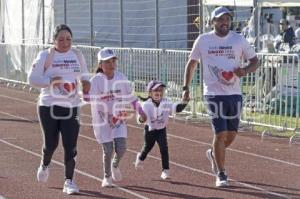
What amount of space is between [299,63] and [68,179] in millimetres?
6643

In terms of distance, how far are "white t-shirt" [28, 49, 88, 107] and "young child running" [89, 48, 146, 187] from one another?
352 mm

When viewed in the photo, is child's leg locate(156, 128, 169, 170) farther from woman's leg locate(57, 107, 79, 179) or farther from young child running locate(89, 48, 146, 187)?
woman's leg locate(57, 107, 79, 179)

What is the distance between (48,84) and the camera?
9117 millimetres

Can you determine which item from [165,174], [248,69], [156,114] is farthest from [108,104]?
[248,69]

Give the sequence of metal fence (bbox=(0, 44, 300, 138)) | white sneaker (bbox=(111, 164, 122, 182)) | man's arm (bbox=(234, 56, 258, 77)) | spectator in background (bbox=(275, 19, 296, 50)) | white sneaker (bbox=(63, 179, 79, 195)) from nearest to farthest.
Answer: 1. white sneaker (bbox=(63, 179, 79, 195))
2. man's arm (bbox=(234, 56, 258, 77))
3. white sneaker (bbox=(111, 164, 122, 182))
4. metal fence (bbox=(0, 44, 300, 138))
5. spectator in background (bbox=(275, 19, 296, 50))

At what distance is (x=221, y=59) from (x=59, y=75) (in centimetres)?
194

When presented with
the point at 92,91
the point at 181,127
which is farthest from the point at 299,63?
the point at 92,91

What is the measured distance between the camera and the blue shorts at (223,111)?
9.60m

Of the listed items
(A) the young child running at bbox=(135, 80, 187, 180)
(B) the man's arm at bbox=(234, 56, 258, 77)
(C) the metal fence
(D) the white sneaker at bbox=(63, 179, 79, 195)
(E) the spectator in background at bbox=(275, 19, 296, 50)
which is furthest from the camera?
(E) the spectator in background at bbox=(275, 19, 296, 50)

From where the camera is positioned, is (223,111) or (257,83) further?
(257,83)

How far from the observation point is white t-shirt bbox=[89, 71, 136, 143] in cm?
961

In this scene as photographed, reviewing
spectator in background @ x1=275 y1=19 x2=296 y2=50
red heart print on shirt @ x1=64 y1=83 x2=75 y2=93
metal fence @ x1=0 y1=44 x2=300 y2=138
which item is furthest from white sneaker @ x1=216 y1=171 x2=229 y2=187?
spectator in background @ x1=275 y1=19 x2=296 y2=50

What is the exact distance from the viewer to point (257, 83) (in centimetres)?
1583

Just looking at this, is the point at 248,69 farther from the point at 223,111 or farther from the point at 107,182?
the point at 107,182
